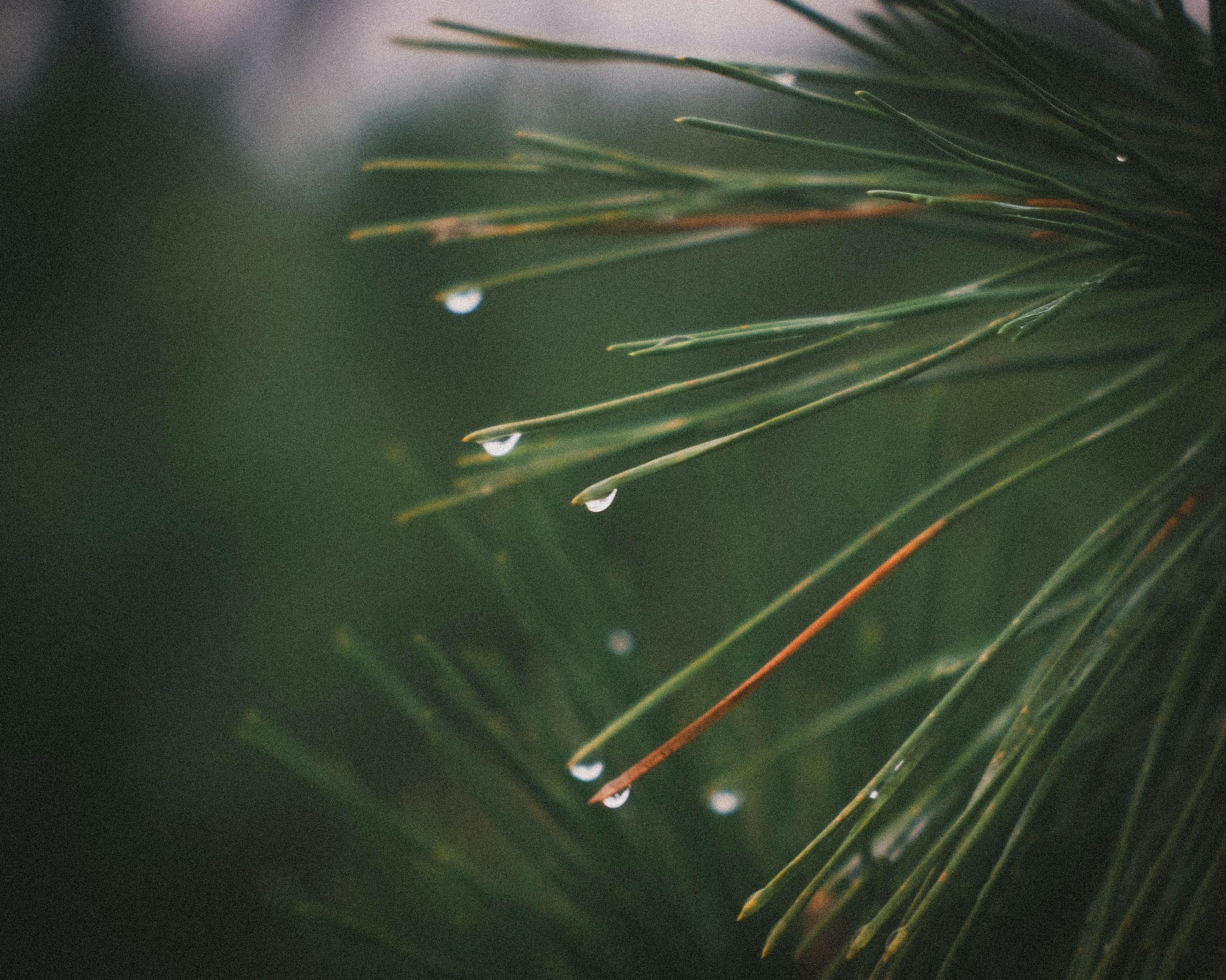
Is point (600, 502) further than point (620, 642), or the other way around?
point (620, 642)

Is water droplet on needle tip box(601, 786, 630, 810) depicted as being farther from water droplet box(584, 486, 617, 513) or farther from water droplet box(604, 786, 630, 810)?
water droplet box(584, 486, 617, 513)

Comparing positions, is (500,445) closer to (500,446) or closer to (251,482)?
(500,446)

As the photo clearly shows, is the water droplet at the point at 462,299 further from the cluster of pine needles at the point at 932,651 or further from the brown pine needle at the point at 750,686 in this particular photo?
the brown pine needle at the point at 750,686

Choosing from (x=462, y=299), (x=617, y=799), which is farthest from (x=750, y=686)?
(x=462, y=299)

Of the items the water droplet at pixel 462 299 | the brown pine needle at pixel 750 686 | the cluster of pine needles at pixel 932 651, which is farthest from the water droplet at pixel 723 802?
the water droplet at pixel 462 299

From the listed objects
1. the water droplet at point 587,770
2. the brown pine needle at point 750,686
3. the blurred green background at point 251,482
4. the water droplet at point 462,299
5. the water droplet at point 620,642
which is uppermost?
the blurred green background at point 251,482

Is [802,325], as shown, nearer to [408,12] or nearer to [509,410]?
[509,410]

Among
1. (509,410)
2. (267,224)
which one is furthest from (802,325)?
(267,224)
